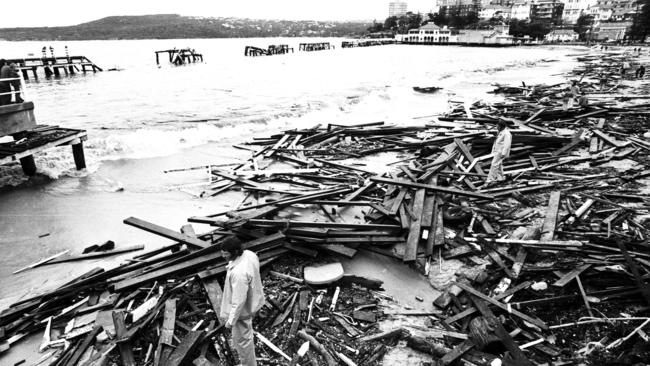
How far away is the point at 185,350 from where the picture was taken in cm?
534

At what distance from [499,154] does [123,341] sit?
34.3ft

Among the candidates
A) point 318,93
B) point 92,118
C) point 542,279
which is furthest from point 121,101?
point 542,279

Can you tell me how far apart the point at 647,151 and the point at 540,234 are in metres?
9.22

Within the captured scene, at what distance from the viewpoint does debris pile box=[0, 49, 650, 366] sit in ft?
18.3

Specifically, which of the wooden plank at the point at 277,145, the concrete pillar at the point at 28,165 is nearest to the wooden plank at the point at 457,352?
the wooden plank at the point at 277,145

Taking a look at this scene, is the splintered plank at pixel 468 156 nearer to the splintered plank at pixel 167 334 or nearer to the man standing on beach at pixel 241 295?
the man standing on beach at pixel 241 295

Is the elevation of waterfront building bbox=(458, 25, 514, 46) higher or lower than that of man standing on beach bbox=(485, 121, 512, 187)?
Answer: higher

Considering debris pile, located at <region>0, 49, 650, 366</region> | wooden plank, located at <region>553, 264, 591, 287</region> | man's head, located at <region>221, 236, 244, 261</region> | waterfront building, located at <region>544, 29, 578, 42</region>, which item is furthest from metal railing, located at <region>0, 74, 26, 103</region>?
waterfront building, located at <region>544, 29, 578, 42</region>

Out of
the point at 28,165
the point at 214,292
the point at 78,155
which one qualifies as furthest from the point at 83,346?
the point at 28,165

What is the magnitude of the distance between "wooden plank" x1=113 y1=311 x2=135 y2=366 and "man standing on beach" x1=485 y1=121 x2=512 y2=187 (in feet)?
31.9

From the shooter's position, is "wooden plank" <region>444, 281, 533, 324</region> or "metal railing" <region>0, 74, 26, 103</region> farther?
"metal railing" <region>0, 74, 26, 103</region>

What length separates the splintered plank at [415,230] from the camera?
24.6 feet

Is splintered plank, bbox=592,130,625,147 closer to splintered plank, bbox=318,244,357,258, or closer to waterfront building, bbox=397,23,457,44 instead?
splintered plank, bbox=318,244,357,258

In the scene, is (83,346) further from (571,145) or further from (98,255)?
(571,145)
